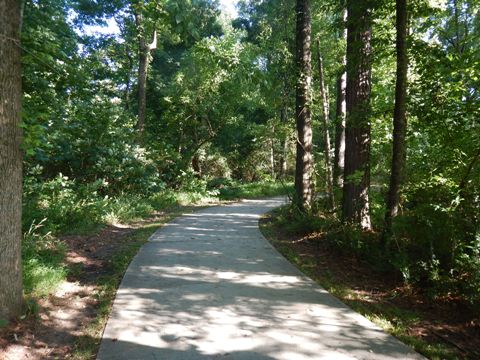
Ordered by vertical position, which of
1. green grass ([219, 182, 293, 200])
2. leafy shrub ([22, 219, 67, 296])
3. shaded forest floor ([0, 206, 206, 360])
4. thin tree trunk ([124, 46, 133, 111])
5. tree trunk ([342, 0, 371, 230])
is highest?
thin tree trunk ([124, 46, 133, 111])

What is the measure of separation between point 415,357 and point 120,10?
2231 cm

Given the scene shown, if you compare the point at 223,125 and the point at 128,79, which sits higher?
the point at 128,79

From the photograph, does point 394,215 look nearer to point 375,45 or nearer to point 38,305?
point 375,45

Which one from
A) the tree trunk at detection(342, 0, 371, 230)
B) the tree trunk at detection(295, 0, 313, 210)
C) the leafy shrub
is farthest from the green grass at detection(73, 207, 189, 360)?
the tree trunk at detection(342, 0, 371, 230)

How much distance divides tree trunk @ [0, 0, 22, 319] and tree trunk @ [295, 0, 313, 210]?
7.36m

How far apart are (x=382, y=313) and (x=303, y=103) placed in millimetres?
6934

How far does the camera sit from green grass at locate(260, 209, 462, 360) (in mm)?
3623

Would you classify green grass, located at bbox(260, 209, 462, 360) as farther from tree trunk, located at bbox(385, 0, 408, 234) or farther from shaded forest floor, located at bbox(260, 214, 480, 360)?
tree trunk, located at bbox(385, 0, 408, 234)

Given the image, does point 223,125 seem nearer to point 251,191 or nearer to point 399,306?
point 251,191

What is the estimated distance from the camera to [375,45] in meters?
6.80

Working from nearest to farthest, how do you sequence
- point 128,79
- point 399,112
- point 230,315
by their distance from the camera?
1. point 230,315
2. point 399,112
3. point 128,79

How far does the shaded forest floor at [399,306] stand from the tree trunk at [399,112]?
0.94m

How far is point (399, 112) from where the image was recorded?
5797mm

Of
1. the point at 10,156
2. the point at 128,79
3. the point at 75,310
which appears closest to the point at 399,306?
the point at 75,310
